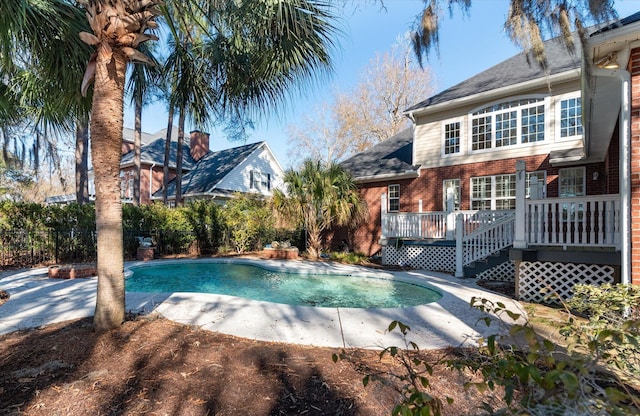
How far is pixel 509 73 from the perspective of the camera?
12.5 metres

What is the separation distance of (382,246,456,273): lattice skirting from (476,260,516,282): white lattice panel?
1.36 meters

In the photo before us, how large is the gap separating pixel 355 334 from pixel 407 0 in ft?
15.2

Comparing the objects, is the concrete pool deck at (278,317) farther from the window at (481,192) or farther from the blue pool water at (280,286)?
the window at (481,192)

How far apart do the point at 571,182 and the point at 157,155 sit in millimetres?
25305

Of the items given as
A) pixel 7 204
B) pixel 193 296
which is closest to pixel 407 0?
pixel 193 296

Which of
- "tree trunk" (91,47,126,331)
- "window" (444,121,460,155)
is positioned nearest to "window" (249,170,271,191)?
"window" (444,121,460,155)

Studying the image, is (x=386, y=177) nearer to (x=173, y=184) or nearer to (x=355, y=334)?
(x=355, y=334)

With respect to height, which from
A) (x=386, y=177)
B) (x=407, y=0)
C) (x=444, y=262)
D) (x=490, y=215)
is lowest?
(x=444, y=262)

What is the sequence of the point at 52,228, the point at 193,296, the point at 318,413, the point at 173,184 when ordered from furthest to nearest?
the point at 173,184 → the point at 52,228 → the point at 193,296 → the point at 318,413

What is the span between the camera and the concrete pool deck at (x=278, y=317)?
12.5ft

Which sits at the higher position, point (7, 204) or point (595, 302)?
point (7, 204)

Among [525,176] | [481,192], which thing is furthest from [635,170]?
[481,192]

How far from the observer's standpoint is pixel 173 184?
78.4ft

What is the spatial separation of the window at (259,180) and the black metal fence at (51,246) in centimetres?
1224
